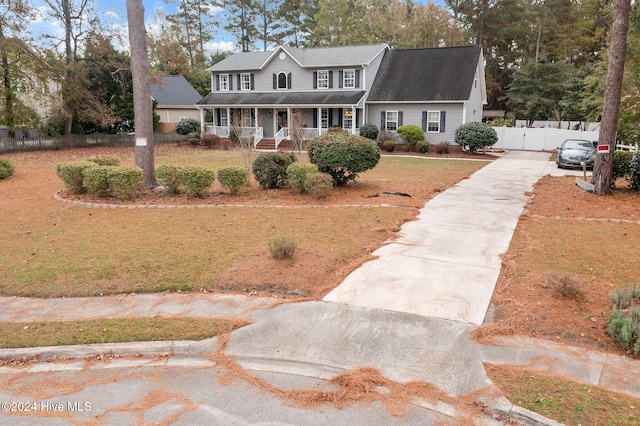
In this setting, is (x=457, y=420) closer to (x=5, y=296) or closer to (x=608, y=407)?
(x=608, y=407)

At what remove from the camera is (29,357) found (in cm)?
493

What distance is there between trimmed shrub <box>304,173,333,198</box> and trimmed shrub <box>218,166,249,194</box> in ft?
5.64

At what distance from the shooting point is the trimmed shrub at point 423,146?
28.3 metres

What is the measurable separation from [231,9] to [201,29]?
507 centimetres

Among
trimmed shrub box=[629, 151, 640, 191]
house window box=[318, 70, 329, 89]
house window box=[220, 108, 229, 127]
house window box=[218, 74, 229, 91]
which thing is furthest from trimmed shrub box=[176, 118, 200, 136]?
trimmed shrub box=[629, 151, 640, 191]

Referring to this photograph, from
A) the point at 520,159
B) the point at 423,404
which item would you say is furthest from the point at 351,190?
the point at 520,159

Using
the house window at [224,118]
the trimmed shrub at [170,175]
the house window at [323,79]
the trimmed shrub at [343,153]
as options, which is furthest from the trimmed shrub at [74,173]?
the house window at [224,118]

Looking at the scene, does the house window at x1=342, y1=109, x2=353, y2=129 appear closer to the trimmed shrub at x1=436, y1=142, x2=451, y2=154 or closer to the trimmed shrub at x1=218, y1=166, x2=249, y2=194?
the trimmed shrub at x1=436, y1=142, x2=451, y2=154

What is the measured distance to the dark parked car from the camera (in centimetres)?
2077

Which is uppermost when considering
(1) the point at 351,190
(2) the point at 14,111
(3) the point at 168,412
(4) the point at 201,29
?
(4) the point at 201,29

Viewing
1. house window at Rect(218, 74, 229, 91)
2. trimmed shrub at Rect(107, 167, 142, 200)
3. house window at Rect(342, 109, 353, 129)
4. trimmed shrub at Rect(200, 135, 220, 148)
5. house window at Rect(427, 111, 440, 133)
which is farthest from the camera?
house window at Rect(218, 74, 229, 91)

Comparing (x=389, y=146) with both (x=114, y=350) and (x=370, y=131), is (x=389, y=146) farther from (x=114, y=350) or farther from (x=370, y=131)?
(x=114, y=350)

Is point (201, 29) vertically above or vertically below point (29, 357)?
above

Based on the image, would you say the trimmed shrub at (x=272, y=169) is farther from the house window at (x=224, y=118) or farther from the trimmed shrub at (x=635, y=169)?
the house window at (x=224, y=118)
